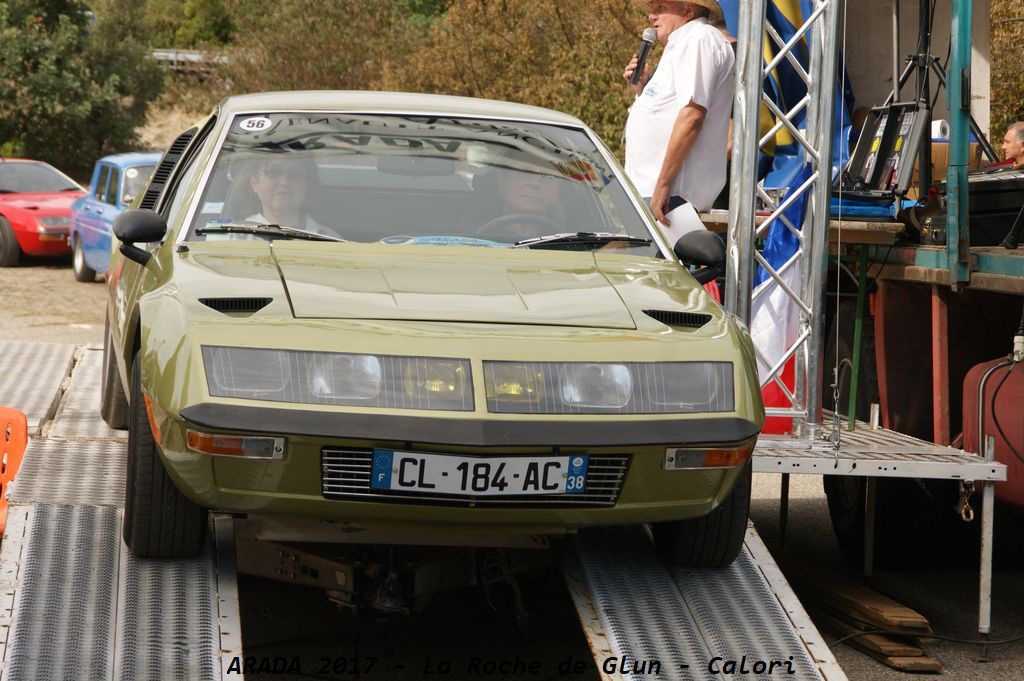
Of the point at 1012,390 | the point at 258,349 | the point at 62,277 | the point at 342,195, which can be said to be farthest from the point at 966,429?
the point at 62,277

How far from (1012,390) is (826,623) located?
117cm

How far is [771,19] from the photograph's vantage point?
21.2ft

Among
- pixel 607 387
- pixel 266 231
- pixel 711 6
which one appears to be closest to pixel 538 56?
pixel 711 6

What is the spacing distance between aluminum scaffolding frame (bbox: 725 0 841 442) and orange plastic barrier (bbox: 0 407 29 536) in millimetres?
2757

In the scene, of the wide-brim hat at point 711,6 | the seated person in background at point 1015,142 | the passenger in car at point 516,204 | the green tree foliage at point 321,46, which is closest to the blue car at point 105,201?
the seated person in background at point 1015,142

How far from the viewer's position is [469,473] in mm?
3402

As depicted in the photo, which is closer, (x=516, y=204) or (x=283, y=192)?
(x=283, y=192)

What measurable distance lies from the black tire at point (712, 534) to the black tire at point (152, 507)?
4.59ft

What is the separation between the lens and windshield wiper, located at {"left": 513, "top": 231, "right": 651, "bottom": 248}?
4453 mm

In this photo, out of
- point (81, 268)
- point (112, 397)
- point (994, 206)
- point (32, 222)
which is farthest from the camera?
point (32, 222)

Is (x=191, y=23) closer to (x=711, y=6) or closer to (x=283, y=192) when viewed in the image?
(x=711, y=6)

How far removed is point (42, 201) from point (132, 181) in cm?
360

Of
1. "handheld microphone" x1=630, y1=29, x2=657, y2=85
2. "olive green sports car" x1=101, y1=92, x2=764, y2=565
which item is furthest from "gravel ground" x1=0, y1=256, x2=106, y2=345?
"olive green sports car" x1=101, y1=92, x2=764, y2=565

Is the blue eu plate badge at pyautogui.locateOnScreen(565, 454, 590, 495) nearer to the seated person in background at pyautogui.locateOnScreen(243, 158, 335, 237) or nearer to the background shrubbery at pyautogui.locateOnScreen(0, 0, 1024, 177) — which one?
the seated person in background at pyautogui.locateOnScreen(243, 158, 335, 237)
